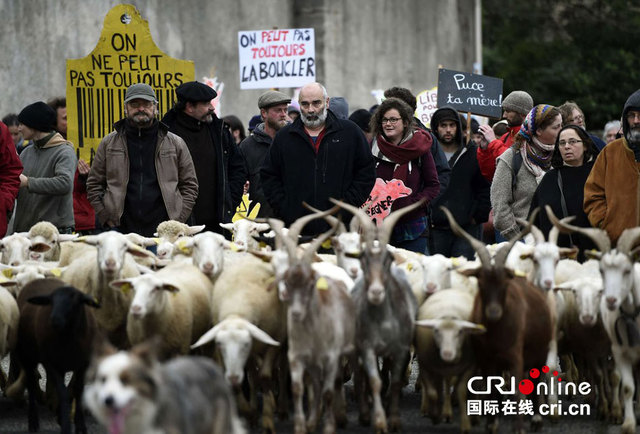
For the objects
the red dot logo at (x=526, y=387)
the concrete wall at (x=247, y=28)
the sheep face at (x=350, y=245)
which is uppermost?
the concrete wall at (x=247, y=28)

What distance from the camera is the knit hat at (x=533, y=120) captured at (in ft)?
38.3

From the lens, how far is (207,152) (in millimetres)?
12352

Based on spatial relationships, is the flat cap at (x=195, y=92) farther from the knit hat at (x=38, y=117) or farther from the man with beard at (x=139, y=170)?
the knit hat at (x=38, y=117)

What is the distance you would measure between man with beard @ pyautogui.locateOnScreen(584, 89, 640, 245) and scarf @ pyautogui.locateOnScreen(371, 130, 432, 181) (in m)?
1.89

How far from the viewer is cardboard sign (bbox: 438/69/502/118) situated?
Answer: 1449 cm

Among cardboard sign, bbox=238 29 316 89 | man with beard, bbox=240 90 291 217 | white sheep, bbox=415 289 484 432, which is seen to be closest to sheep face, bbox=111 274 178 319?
white sheep, bbox=415 289 484 432

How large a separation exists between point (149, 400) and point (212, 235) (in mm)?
4236

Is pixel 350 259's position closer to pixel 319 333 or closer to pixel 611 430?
pixel 319 333

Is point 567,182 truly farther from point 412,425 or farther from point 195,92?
point 195,92

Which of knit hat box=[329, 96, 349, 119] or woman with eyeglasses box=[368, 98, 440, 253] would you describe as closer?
woman with eyeglasses box=[368, 98, 440, 253]

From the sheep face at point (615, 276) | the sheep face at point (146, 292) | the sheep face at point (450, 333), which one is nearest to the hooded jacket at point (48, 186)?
the sheep face at point (146, 292)

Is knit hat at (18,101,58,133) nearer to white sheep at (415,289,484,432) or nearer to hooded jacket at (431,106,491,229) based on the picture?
hooded jacket at (431,106,491,229)

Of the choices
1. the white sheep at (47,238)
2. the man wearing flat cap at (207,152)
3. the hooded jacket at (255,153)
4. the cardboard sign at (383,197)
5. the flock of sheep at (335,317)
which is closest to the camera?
the flock of sheep at (335,317)

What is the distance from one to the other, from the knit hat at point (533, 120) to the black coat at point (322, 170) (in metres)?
1.51
